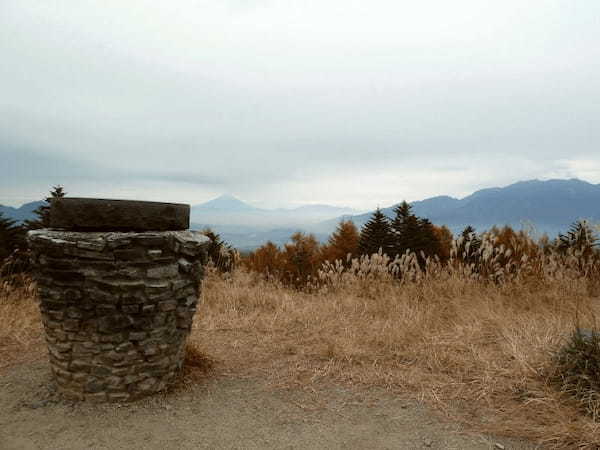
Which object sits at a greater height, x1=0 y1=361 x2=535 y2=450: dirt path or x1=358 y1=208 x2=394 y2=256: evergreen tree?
x1=358 y1=208 x2=394 y2=256: evergreen tree

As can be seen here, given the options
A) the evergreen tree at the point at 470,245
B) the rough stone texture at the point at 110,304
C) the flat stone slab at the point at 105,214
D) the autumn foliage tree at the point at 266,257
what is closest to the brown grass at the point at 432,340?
the evergreen tree at the point at 470,245

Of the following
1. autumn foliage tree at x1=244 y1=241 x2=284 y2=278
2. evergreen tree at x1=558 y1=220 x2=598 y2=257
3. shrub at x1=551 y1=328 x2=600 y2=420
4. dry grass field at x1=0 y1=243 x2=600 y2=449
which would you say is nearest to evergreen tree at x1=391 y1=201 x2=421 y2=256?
autumn foliage tree at x1=244 y1=241 x2=284 y2=278

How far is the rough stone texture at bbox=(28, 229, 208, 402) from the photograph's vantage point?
118 inches

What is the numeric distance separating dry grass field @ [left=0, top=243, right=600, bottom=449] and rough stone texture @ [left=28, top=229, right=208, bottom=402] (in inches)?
33.6

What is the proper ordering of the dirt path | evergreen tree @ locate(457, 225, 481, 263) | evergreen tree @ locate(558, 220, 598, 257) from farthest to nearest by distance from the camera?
evergreen tree @ locate(457, 225, 481, 263), evergreen tree @ locate(558, 220, 598, 257), the dirt path

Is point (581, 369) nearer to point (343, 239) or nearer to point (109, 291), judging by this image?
point (109, 291)

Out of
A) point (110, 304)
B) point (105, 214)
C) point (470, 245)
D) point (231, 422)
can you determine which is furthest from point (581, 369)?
point (470, 245)

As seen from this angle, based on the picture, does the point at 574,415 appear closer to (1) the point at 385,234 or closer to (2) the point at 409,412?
(2) the point at 409,412

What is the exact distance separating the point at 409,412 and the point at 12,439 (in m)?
3.04

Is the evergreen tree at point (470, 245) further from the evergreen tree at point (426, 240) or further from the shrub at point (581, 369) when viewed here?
the evergreen tree at point (426, 240)

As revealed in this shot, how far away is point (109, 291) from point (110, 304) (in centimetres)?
11

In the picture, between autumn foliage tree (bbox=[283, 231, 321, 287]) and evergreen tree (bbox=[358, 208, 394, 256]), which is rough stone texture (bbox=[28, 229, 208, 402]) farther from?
evergreen tree (bbox=[358, 208, 394, 256])

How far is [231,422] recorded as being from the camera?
117 inches

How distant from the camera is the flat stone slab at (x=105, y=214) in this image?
124 inches
